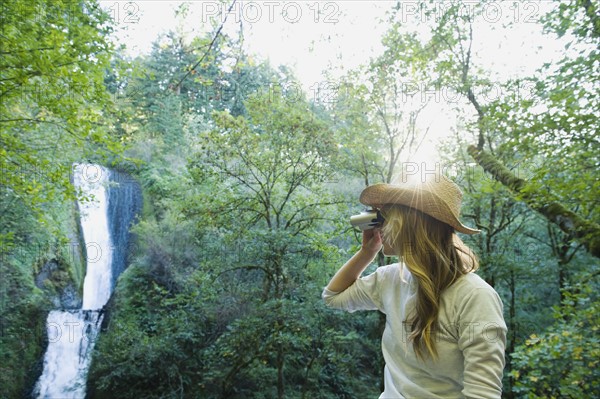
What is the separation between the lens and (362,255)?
137cm

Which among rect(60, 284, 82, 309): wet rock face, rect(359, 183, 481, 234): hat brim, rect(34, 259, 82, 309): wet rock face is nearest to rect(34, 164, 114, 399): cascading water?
rect(60, 284, 82, 309): wet rock face

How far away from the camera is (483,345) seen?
908mm

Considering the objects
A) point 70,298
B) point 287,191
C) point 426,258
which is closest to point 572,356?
point 426,258

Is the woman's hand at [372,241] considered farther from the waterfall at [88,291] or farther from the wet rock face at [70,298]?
the wet rock face at [70,298]

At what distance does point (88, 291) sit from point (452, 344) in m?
11.2

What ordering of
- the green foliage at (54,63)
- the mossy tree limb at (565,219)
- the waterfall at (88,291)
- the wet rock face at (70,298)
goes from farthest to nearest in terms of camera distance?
the wet rock face at (70,298) < the waterfall at (88,291) < the green foliage at (54,63) < the mossy tree limb at (565,219)

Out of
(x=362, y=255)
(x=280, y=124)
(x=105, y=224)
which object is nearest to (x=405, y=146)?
(x=280, y=124)

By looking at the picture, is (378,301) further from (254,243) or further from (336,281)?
(254,243)

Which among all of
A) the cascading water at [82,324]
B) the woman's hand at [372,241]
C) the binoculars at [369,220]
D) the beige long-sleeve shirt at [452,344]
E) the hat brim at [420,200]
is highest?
the hat brim at [420,200]

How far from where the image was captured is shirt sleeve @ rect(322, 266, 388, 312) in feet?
4.40

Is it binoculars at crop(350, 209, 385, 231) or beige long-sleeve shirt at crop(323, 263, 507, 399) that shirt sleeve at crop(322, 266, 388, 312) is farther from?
binoculars at crop(350, 209, 385, 231)

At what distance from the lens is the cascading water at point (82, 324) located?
25.2 feet

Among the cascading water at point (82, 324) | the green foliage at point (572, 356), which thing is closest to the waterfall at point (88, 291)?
the cascading water at point (82, 324)

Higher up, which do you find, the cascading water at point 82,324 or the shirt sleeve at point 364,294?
the shirt sleeve at point 364,294
